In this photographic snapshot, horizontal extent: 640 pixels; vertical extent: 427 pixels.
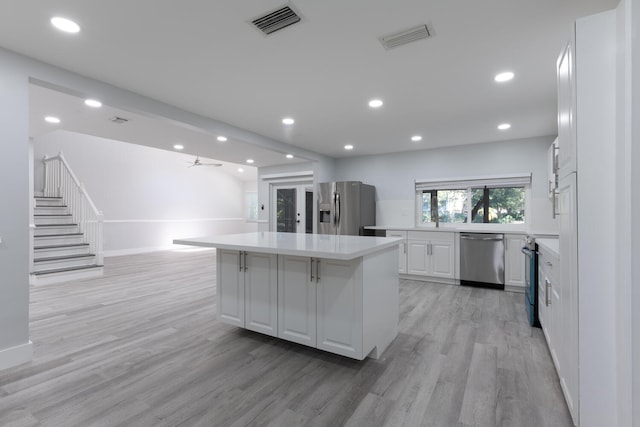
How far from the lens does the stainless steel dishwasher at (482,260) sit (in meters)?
4.54

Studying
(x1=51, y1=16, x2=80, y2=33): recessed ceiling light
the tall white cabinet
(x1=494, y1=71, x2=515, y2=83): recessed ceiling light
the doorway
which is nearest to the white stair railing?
the doorway

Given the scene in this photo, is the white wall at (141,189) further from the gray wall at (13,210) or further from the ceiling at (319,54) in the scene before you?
the gray wall at (13,210)

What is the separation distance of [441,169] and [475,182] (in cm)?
62

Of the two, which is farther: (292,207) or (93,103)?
(292,207)

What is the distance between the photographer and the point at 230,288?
2895 mm

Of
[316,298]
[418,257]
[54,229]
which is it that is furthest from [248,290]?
[54,229]

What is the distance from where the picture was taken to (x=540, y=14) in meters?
1.88

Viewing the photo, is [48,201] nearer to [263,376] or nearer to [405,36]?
[263,376]

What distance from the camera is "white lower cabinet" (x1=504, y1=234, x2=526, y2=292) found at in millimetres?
4383

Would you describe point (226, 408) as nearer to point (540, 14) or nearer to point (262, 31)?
point (262, 31)

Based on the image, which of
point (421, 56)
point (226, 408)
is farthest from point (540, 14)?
point (226, 408)

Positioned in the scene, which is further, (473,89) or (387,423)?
(473,89)

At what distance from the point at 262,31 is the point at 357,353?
234cm

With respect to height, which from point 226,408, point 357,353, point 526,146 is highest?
point 526,146
